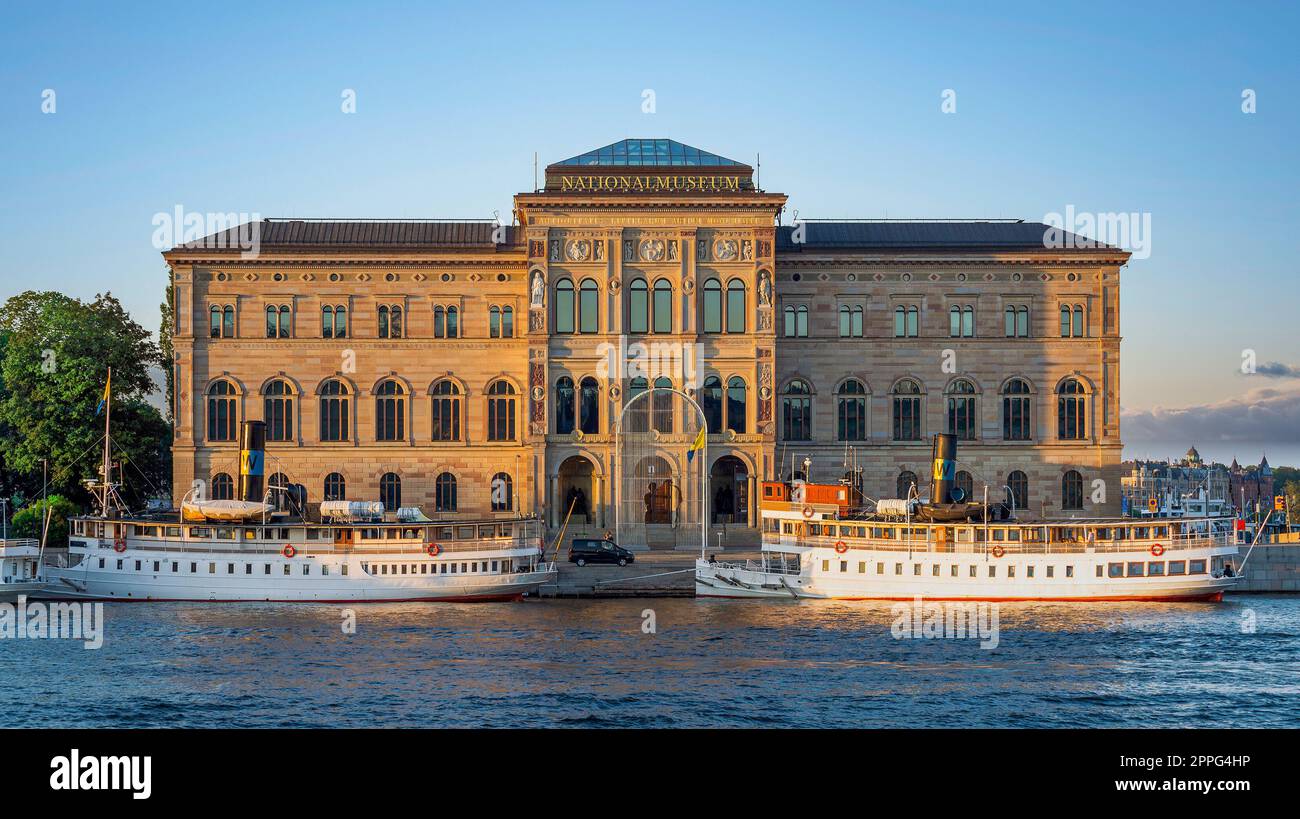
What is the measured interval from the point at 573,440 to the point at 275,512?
1861cm

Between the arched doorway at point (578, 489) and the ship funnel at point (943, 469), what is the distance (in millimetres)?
21177

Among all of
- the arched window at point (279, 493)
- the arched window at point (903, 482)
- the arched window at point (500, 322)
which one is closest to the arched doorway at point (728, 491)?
the arched window at point (903, 482)

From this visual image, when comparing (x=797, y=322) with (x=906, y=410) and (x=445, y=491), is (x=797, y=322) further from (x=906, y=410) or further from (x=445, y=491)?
(x=445, y=491)

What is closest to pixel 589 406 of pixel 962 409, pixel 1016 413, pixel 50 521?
pixel 962 409

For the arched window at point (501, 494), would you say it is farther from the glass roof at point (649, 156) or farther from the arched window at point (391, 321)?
the glass roof at point (649, 156)

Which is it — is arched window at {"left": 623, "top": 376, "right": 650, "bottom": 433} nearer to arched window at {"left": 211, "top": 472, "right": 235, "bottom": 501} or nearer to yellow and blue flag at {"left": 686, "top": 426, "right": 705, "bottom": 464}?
yellow and blue flag at {"left": 686, "top": 426, "right": 705, "bottom": 464}

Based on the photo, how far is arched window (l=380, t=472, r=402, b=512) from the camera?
3302 inches

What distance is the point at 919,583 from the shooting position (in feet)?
214

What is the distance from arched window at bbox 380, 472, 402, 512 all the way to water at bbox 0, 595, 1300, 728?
22.3 meters

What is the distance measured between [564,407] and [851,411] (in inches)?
678

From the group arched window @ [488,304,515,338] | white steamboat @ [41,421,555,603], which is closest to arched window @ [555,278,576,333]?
arched window @ [488,304,515,338]

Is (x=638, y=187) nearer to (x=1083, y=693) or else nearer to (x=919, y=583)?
(x=919, y=583)

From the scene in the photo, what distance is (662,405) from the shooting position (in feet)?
268
